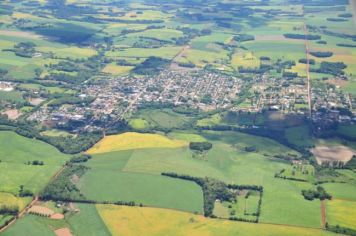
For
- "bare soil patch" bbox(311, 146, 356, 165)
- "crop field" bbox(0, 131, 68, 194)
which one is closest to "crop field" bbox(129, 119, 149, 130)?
"crop field" bbox(0, 131, 68, 194)

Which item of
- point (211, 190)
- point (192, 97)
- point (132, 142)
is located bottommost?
point (211, 190)

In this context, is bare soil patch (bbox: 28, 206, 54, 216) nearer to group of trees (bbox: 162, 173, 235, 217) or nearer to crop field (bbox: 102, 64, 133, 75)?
group of trees (bbox: 162, 173, 235, 217)

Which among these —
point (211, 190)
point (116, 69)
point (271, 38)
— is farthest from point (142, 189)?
point (271, 38)

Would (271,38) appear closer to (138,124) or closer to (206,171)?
(138,124)

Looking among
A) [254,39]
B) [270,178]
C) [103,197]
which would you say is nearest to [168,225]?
[103,197]

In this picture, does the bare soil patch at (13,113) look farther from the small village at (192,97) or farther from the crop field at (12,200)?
the crop field at (12,200)

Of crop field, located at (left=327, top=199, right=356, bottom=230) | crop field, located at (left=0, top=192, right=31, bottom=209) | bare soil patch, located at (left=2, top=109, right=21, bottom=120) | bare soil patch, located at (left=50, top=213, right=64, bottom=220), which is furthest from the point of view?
bare soil patch, located at (left=2, top=109, right=21, bottom=120)
